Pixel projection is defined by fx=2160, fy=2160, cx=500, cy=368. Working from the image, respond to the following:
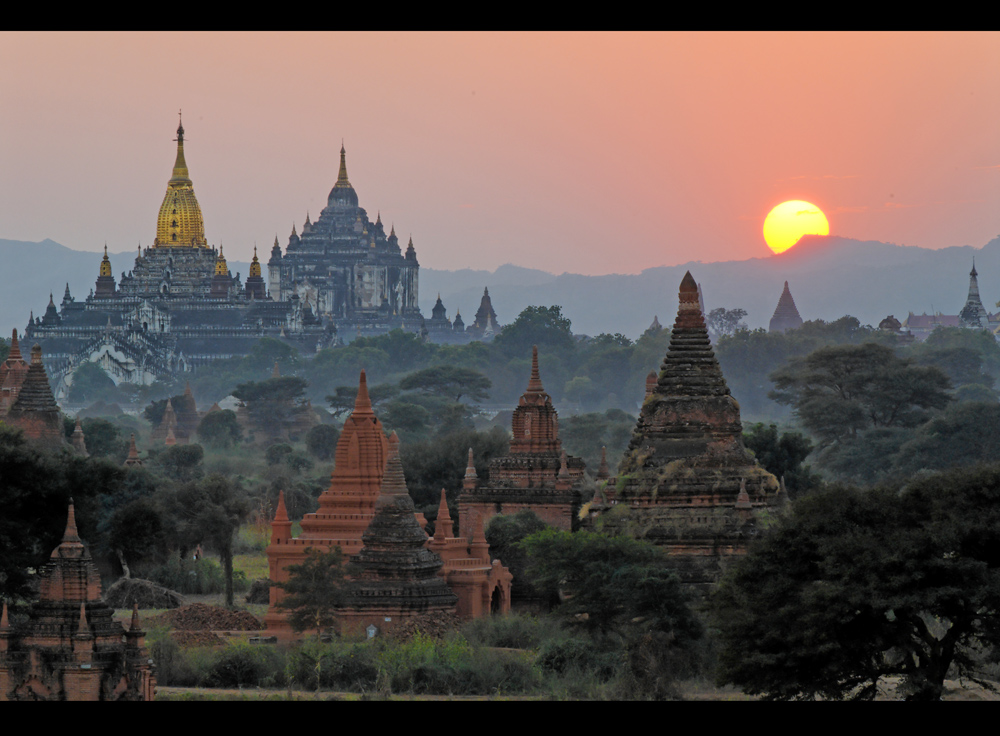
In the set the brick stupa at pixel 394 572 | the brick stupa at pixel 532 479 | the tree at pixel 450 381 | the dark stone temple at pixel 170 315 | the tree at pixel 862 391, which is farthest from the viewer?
the dark stone temple at pixel 170 315

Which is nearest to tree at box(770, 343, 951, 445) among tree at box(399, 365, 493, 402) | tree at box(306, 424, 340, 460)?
tree at box(306, 424, 340, 460)

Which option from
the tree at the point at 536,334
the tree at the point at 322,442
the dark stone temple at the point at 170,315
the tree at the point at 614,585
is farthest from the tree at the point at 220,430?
the tree at the point at 614,585

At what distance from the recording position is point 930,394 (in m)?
73.1

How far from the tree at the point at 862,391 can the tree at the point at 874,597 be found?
4682 centimetres

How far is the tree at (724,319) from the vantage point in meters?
145

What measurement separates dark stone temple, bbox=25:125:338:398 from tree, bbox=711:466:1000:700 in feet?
392

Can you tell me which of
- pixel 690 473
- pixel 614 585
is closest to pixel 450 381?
pixel 690 473

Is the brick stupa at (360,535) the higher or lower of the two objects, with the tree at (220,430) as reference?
lower

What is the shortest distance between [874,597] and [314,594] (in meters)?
11.3

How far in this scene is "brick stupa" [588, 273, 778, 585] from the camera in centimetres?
3331

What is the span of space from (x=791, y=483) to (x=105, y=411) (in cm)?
8816

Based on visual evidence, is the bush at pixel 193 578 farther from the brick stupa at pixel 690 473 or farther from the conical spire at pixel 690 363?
the conical spire at pixel 690 363
